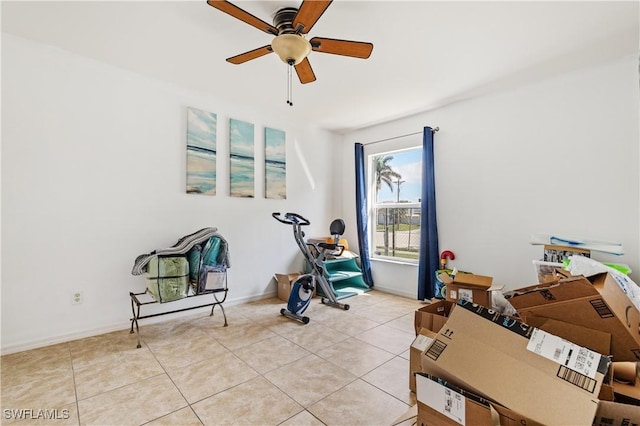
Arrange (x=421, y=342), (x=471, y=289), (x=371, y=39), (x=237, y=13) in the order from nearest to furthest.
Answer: (x=237, y=13) → (x=421, y=342) → (x=471, y=289) → (x=371, y=39)

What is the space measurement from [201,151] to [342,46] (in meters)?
2.11

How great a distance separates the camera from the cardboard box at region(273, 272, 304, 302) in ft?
12.4

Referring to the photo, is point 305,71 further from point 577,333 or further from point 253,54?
point 577,333

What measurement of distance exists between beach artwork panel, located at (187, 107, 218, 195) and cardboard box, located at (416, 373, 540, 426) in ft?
9.77

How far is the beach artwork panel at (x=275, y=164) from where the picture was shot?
13.1ft

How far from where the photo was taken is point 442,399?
1.20 m

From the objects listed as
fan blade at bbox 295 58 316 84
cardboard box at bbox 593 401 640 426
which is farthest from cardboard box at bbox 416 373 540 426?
fan blade at bbox 295 58 316 84

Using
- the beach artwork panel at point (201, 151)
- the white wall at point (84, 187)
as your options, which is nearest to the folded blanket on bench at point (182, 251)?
the white wall at point (84, 187)

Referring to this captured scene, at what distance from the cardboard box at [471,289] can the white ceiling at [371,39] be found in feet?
6.26

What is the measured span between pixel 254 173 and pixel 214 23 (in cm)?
192

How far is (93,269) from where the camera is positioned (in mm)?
2689

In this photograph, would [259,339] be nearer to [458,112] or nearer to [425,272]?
[425,272]

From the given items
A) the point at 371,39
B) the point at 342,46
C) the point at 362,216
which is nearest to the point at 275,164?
the point at 362,216

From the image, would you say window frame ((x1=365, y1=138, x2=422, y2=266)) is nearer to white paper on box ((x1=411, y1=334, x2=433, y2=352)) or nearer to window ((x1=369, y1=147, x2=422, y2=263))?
window ((x1=369, y1=147, x2=422, y2=263))
